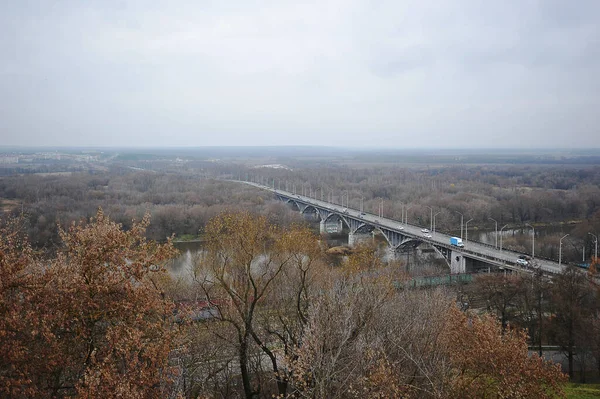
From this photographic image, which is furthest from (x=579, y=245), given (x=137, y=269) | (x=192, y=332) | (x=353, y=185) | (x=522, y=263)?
(x=353, y=185)

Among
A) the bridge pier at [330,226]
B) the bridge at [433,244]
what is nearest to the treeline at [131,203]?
the bridge pier at [330,226]

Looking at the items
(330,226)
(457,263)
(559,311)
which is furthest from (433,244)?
(330,226)

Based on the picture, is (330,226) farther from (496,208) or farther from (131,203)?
(131,203)

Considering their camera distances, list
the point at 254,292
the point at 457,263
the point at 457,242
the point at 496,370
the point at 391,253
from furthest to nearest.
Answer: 1. the point at 391,253
2. the point at 457,242
3. the point at 457,263
4. the point at 254,292
5. the point at 496,370

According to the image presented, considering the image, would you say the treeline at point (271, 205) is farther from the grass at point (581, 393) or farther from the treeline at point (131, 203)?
the grass at point (581, 393)

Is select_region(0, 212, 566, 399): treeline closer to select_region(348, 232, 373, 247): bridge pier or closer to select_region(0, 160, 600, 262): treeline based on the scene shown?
select_region(0, 160, 600, 262): treeline

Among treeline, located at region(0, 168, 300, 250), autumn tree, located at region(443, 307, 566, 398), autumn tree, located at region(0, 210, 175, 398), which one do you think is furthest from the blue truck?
autumn tree, located at region(0, 210, 175, 398)

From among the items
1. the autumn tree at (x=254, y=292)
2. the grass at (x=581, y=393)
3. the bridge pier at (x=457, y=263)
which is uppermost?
the autumn tree at (x=254, y=292)

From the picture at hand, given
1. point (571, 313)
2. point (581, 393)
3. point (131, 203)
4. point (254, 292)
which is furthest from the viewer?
point (131, 203)
